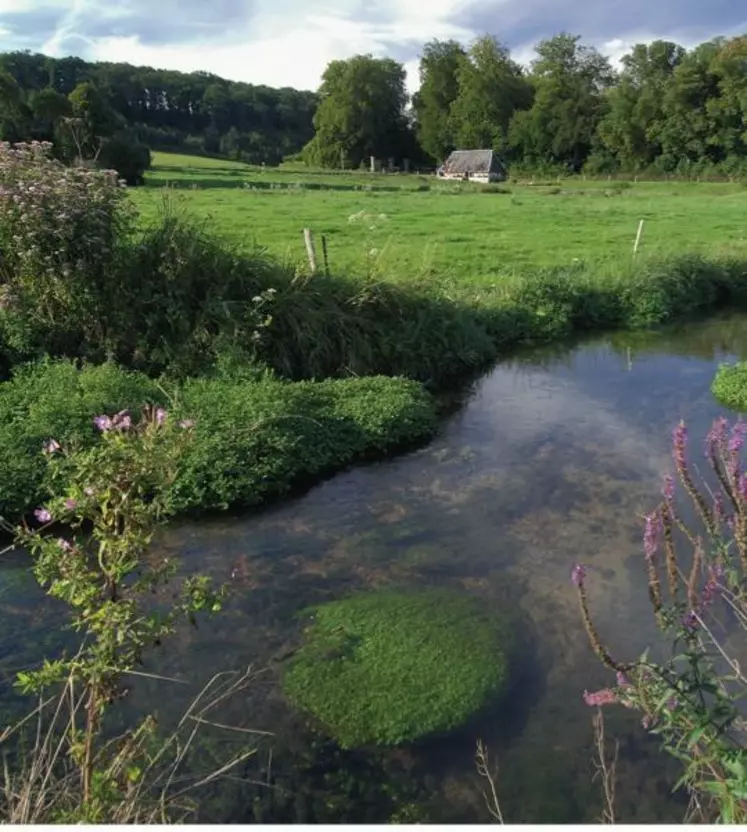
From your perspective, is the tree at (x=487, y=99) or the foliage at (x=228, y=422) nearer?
the foliage at (x=228, y=422)

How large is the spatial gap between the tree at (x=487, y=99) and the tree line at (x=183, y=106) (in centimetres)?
1934

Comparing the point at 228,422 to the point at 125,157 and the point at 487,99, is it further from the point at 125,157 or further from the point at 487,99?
the point at 487,99

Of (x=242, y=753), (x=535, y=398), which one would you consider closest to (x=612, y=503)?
(x=535, y=398)

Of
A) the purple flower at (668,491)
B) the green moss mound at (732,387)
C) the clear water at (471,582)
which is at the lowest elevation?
the clear water at (471,582)

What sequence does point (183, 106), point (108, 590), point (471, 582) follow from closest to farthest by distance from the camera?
point (108, 590) < point (471, 582) < point (183, 106)

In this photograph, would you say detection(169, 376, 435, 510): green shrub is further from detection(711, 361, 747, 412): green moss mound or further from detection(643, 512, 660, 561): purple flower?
detection(643, 512, 660, 561): purple flower

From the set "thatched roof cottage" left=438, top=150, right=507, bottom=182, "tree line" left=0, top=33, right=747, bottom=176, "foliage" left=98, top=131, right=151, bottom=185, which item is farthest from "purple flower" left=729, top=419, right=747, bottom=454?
"thatched roof cottage" left=438, top=150, right=507, bottom=182

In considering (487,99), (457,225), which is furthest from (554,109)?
(457,225)

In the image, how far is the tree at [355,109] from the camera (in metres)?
77.1

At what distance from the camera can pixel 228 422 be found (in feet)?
31.3

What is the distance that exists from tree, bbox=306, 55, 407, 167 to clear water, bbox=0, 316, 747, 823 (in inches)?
2758

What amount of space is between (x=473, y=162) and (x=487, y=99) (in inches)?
517

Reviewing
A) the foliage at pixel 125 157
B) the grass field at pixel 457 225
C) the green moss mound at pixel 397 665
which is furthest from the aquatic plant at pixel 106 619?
the foliage at pixel 125 157

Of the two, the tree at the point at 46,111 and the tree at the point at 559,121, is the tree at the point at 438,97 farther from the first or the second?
the tree at the point at 46,111
